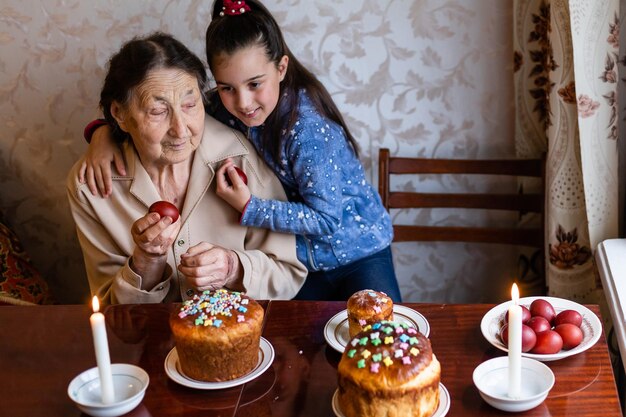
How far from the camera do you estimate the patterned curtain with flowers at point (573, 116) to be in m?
2.03

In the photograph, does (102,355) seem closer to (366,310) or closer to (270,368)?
(270,368)

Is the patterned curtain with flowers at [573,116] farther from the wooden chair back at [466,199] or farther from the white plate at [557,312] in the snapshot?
the white plate at [557,312]

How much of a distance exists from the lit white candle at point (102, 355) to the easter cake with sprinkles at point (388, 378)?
40cm

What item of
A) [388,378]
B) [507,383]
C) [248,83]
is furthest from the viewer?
[248,83]

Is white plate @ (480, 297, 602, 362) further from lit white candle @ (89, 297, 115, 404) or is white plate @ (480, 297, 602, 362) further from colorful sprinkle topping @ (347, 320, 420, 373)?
lit white candle @ (89, 297, 115, 404)

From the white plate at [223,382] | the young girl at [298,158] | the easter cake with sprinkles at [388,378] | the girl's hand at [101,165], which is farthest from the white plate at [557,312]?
the girl's hand at [101,165]

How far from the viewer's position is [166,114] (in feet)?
6.48

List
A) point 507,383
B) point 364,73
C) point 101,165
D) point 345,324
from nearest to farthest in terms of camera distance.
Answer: point 507,383
point 345,324
point 101,165
point 364,73

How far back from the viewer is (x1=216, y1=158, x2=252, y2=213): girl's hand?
2.01m

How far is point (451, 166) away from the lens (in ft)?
8.10

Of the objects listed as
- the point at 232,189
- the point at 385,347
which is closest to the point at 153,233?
the point at 232,189

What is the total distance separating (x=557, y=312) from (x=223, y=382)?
72cm

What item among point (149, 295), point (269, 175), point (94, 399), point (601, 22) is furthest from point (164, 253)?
point (601, 22)

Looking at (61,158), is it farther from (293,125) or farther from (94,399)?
(94,399)
